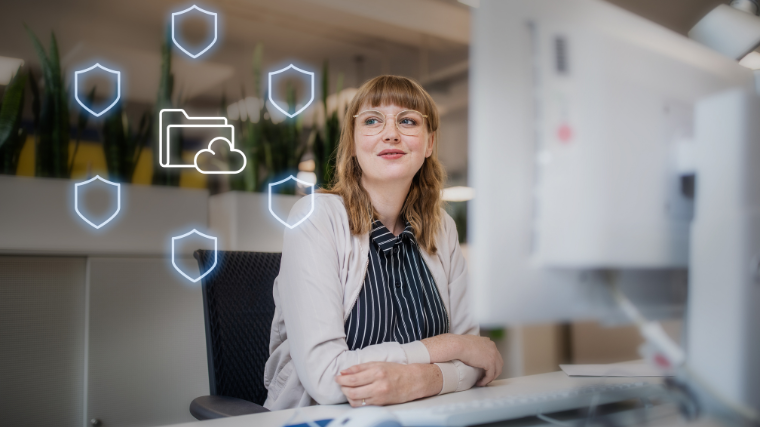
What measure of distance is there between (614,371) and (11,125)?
1998mm

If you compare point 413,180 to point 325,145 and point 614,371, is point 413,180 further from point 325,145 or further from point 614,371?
point 325,145

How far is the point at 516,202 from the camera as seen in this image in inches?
24.2

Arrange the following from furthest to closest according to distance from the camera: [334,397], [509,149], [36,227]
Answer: [36,227] → [334,397] → [509,149]

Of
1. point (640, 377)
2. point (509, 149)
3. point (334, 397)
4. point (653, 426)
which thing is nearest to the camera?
point (509, 149)

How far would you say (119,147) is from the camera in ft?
6.89

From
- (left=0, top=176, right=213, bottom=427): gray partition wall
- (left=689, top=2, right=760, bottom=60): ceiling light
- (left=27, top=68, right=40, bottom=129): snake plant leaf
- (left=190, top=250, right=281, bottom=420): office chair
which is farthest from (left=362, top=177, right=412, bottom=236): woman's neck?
(left=27, top=68, right=40, bottom=129): snake plant leaf

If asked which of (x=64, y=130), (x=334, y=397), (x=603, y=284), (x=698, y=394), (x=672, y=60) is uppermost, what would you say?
(x=64, y=130)

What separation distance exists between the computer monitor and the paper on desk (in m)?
0.54

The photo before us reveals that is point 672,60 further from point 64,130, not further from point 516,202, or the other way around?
point 64,130

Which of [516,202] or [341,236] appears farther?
[341,236]

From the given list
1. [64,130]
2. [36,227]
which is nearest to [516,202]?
[36,227]

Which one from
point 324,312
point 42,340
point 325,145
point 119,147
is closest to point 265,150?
point 325,145

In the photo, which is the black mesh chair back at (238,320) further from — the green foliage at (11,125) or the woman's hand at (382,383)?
the green foliage at (11,125)

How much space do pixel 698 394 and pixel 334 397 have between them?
21.9 inches
